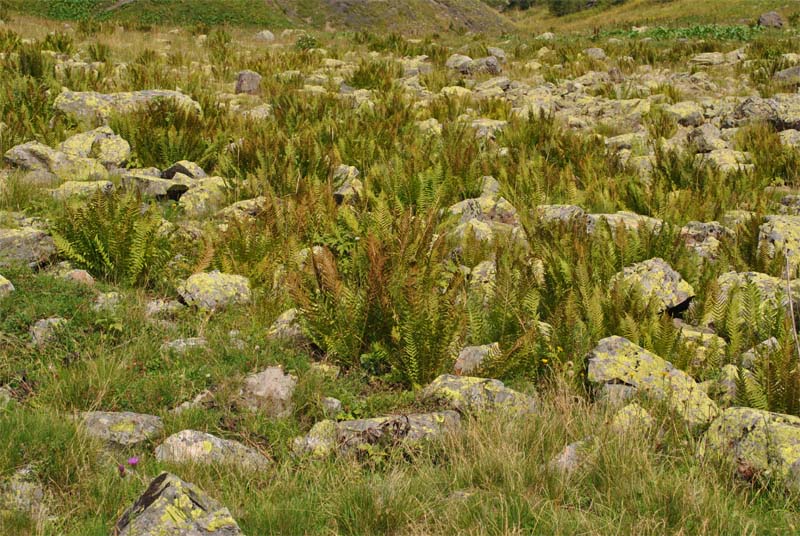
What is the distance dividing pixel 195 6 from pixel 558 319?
27539mm

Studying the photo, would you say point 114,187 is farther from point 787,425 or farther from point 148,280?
point 787,425

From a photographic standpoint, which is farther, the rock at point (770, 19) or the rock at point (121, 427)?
the rock at point (770, 19)

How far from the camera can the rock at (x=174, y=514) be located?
228cm

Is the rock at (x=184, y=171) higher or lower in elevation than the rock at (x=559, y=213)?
higher

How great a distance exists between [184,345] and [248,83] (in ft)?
30.4

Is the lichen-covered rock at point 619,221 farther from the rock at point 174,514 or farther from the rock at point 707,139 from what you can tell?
the rock at point 174,514

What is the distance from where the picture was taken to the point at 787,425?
297 cm

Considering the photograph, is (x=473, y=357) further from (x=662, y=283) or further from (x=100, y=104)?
(x=100, y=104)

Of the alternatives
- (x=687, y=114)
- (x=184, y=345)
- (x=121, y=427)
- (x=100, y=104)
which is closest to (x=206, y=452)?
(x=121, y=427)

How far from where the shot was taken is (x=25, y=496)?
105 inches

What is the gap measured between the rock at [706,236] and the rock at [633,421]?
286 centimetres

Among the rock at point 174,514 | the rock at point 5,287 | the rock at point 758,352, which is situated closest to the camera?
the rock at point 174,514

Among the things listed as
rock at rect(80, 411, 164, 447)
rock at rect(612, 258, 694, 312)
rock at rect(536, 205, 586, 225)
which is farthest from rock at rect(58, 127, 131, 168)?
rock at rect(612, 258, 694, 312)

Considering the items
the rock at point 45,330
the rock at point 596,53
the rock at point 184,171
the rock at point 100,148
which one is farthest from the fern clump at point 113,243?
the rock at point 596,53
